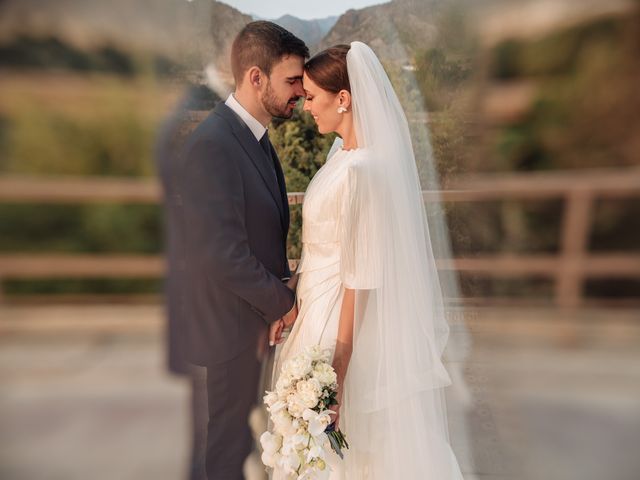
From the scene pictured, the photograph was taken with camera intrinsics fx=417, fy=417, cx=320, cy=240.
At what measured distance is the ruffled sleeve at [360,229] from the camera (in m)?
0.89

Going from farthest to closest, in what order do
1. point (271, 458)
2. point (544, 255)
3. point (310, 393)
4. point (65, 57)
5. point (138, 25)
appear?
point (544, 255) < point (65, 57) < point (138, 25) < point (271, 458) < point (310, 393)

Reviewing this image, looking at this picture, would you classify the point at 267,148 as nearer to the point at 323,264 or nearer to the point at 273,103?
the point at 273,103

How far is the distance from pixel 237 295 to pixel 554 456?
1.62 metres

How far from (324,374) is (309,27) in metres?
1.07

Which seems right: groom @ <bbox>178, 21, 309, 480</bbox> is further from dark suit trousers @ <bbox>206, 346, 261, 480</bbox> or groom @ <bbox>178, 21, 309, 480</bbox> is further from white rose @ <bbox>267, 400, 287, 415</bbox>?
white rose @ <bbox>267, 400, 287, 415</bbox>

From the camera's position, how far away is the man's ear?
40.1 inches

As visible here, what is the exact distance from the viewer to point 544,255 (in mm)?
3309

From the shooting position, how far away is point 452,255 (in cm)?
153

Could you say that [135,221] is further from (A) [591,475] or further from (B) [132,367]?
(A) [591,475]

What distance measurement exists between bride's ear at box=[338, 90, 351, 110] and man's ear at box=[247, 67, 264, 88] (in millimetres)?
211

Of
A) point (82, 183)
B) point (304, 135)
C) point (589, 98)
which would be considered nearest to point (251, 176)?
point (304, 135)

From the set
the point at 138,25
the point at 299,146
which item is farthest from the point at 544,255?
the point at 138,25

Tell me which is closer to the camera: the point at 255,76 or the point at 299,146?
the point at 255,76

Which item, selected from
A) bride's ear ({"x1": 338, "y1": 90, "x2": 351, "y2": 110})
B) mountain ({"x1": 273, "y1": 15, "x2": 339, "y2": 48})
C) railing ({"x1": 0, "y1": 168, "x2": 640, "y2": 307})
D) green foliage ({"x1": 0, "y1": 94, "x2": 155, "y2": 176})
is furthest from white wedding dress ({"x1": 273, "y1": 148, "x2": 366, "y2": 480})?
railing ({"x1": 0, "y1": 168, "x2": 640, "y2": 307})
